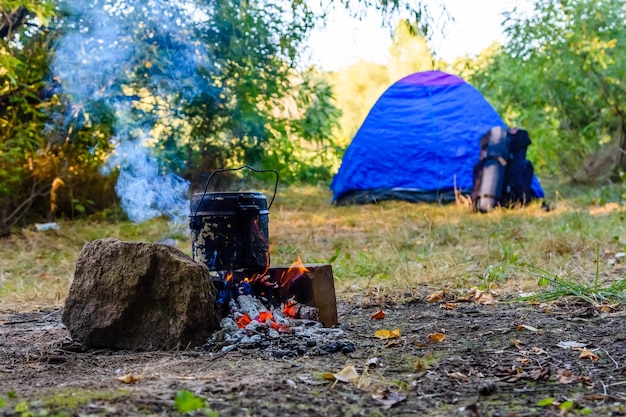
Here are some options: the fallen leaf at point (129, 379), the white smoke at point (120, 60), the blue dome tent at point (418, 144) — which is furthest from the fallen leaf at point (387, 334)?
the blue dome tent at point (418, 144)

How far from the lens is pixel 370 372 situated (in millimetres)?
2742

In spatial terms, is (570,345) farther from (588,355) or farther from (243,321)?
(243,321)

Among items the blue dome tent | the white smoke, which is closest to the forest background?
the white smoke

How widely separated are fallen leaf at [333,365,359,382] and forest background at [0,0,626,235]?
105 inches

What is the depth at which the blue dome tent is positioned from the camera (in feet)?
35.8

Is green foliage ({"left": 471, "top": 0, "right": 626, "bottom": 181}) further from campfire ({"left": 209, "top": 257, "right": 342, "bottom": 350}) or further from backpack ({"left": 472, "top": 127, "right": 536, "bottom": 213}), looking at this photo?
campfire ({"left": 209, "top": 257, "right": 342, "bottom": 350})

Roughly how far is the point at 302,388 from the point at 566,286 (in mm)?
2295

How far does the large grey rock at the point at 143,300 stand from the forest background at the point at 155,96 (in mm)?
1770

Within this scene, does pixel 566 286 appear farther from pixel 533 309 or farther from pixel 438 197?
pixel 438 197

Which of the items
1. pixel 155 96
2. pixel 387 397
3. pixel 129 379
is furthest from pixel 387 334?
pixel 155 96

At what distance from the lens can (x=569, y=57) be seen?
12.2 meters

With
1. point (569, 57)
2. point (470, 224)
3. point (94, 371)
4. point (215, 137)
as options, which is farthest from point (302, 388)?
point (569, 57)

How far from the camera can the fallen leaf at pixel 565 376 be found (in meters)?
2.57

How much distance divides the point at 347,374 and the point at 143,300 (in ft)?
3.78
